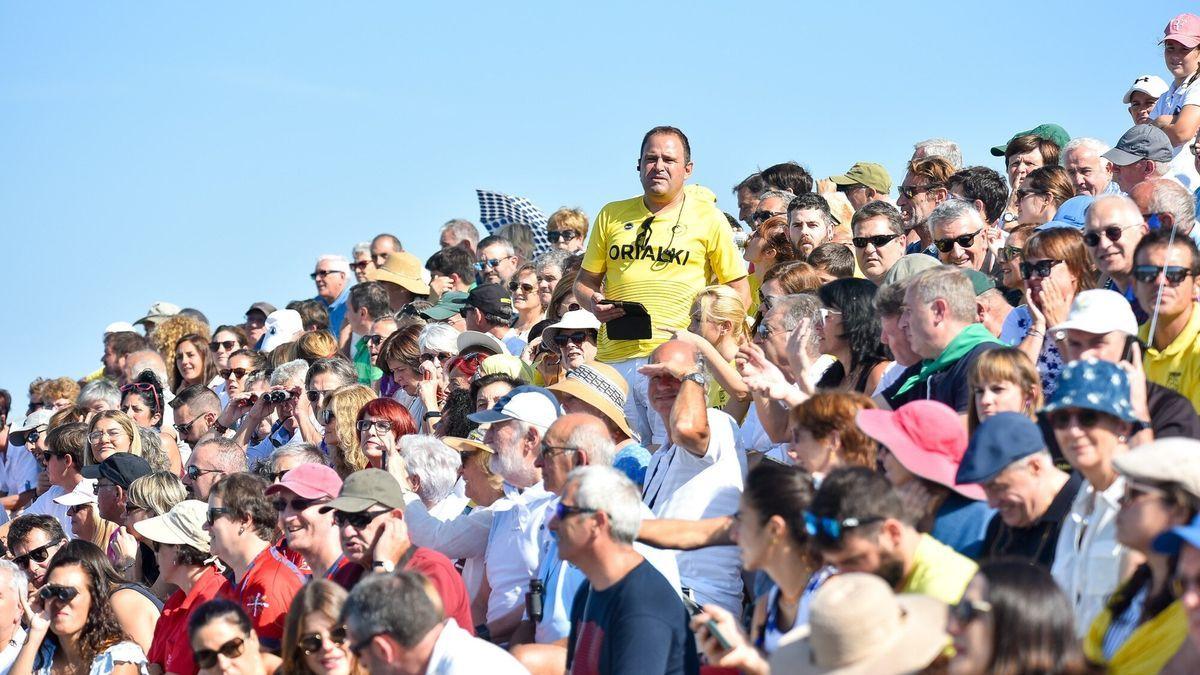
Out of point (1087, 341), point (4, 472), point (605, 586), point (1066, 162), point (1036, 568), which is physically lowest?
point (4, 472)

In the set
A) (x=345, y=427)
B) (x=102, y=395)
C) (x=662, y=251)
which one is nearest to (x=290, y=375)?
(x=345, y=427)

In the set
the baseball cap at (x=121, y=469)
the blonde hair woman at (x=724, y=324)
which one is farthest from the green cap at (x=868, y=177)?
the baseball cap at (x=121, y=469)

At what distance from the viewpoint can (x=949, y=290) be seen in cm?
695

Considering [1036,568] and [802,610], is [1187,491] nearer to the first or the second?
[1036,568]

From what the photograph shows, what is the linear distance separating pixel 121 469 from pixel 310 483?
3233 mm

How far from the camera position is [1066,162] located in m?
10.6

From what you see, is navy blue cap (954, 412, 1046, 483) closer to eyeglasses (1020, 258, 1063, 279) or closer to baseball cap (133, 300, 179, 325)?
eyeglasses (1020, 258, 1063, 279)

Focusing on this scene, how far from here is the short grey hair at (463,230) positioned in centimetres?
1723

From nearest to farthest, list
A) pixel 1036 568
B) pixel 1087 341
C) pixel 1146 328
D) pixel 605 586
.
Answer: pixel 1036 568 < pixel 605 586 < pixel 1087 341 < pixel 1146 328

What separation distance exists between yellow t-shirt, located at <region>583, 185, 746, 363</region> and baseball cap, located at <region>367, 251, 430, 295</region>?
4654mm

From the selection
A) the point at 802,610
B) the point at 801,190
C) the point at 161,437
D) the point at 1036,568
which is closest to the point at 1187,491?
the point at 1036,568

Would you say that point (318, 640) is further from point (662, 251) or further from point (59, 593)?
point (662, 251)

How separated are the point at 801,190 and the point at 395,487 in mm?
7446

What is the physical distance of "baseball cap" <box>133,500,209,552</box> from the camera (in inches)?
325
